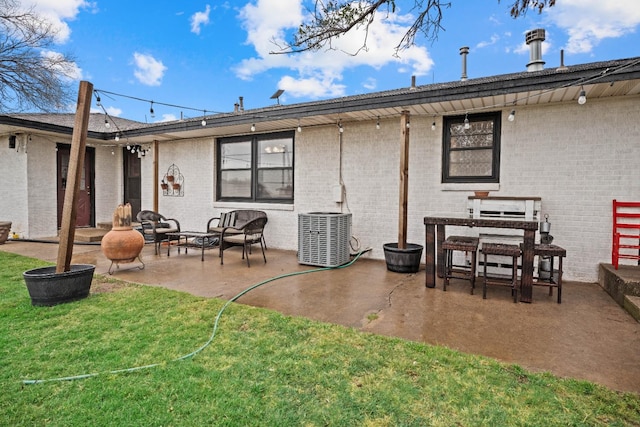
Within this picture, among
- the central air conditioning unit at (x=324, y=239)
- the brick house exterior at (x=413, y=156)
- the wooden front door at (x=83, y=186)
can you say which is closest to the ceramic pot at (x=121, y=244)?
the central air conditioning unit at (x=324, y=239)

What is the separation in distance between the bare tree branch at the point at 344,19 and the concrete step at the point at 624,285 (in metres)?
3.00

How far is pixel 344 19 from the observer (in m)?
3.02

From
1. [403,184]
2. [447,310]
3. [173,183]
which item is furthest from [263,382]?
[173,183]

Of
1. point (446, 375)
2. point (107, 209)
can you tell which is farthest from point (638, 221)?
point (107, 209)

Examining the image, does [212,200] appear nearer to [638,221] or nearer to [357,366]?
[357,366]

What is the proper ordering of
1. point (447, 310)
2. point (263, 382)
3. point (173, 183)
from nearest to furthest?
point (263, 382), point (447, 310), point (173, 183)

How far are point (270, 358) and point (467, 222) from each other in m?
2.82

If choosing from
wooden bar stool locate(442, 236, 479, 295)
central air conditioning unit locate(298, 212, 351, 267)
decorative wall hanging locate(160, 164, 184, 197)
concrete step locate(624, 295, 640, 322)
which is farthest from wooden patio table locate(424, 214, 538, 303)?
decorative wall hanging locate(160, 164, 184, 197)

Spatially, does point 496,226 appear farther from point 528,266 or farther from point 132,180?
point 132,180

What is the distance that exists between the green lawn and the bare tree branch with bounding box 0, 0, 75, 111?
24.8ft

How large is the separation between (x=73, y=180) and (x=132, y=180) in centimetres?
678

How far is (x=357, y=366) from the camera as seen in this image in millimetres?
2273

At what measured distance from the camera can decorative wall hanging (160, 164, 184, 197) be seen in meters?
8.69

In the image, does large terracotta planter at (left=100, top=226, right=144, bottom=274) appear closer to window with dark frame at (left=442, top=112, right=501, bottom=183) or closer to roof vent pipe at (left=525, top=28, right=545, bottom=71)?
window with dark frame at (left=442, top=112, right=501, bottom=183)
